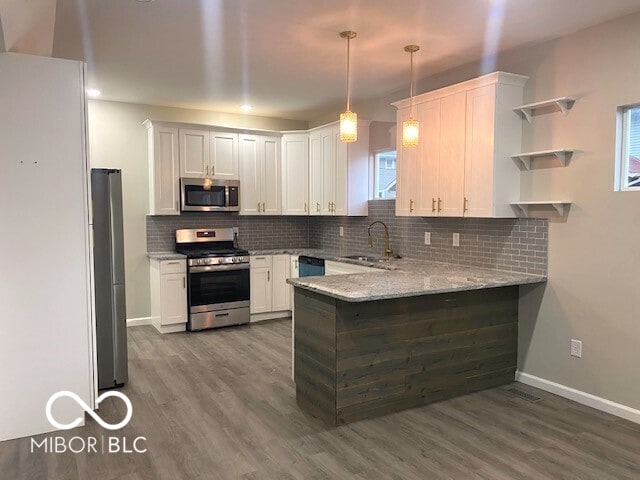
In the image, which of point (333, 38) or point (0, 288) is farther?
point (333, 38)

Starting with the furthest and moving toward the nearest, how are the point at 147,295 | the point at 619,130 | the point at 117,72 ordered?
the point at 147,295
the point at 117,72
the point at 619,130

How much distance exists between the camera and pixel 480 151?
12.5 feet

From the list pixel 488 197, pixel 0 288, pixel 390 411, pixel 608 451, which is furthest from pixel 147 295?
pixel 608 451

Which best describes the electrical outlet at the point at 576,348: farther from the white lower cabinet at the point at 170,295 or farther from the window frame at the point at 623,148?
the white lower cabinet at the point at 170,295

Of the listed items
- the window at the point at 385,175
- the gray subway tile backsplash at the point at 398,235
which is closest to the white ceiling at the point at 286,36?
the window at the point at 385,175

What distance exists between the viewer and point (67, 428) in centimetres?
310

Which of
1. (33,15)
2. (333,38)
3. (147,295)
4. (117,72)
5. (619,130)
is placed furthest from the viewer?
(147,295)

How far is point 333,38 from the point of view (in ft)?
11.6

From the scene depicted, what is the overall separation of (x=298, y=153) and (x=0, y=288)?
160 inches

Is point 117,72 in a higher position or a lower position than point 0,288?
higher

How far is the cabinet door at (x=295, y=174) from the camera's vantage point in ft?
20.8

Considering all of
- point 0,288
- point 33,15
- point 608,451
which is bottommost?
point 608,451

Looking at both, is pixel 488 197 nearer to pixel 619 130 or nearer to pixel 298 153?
pixel 619 130

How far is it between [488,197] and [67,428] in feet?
11.2
